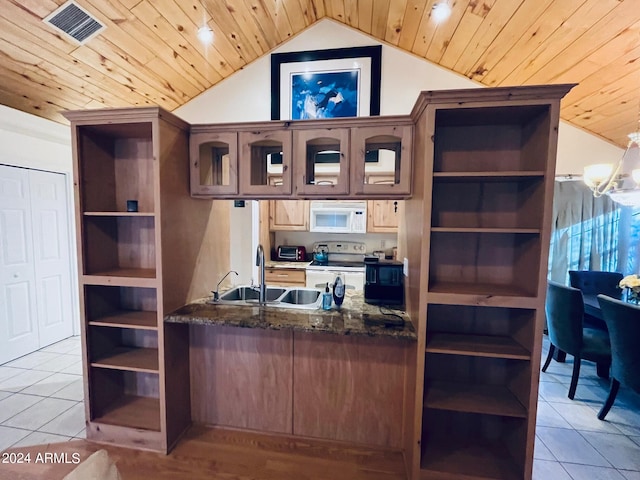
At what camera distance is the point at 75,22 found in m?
2.08

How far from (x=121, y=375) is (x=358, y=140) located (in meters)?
2.46

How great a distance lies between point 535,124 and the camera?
160cm

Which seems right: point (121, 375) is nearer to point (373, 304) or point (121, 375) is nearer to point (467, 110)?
point (373, 304)

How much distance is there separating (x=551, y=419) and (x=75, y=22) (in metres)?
4.64

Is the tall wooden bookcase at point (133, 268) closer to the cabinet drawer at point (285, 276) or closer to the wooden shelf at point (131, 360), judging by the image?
the wooden shelf at point (131, 360)

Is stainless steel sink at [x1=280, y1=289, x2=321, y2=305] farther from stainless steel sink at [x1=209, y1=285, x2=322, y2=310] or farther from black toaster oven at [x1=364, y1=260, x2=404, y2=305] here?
black toaster oven at [x1=364, y1=260, x2=404, y2=305]

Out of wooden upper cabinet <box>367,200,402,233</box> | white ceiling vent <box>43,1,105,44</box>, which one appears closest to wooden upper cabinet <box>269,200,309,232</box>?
wooden upper cabinet <box>367,200,402,233</box>

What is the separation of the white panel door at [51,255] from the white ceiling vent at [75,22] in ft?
6.07

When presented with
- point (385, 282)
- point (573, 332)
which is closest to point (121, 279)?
point (385, 282)

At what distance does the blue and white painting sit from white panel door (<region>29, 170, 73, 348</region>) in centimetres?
293

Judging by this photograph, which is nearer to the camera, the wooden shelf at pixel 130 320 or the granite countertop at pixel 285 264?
the wooden shelf at pixel 130 320

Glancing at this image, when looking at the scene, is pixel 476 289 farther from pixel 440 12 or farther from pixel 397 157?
pixel 440 12

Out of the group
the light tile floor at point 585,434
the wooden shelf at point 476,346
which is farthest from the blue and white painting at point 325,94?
the light tile floor at point 585,434

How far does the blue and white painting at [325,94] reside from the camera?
10.3 ft
